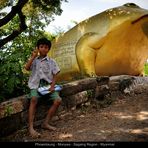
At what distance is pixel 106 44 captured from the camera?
9.69 metres

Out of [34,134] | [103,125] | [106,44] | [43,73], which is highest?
[106,44]

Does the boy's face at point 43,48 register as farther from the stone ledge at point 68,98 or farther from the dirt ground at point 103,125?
the dirt ground at point 103,125

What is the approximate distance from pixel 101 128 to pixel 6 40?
5.20 m

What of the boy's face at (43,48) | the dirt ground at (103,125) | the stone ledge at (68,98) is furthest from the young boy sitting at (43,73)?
the dirt ground at (103,125)

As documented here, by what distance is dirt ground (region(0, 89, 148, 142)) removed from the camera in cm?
498

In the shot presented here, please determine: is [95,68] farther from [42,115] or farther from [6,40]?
[42,115]

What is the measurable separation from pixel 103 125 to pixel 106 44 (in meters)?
4.40

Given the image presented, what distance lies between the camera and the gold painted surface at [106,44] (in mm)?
9609

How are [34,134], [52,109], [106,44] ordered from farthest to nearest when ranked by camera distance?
[106,44] → [52,109] → [34,134]

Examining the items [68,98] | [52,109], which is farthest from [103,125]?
[68,98]

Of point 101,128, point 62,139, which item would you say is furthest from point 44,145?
point 101,128

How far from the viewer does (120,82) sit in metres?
7.92

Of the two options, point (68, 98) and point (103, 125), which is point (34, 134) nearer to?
point (103, 125)

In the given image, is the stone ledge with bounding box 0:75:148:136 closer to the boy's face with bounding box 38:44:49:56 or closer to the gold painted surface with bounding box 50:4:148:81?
the boy's face with bounding box 38:44:49:56
